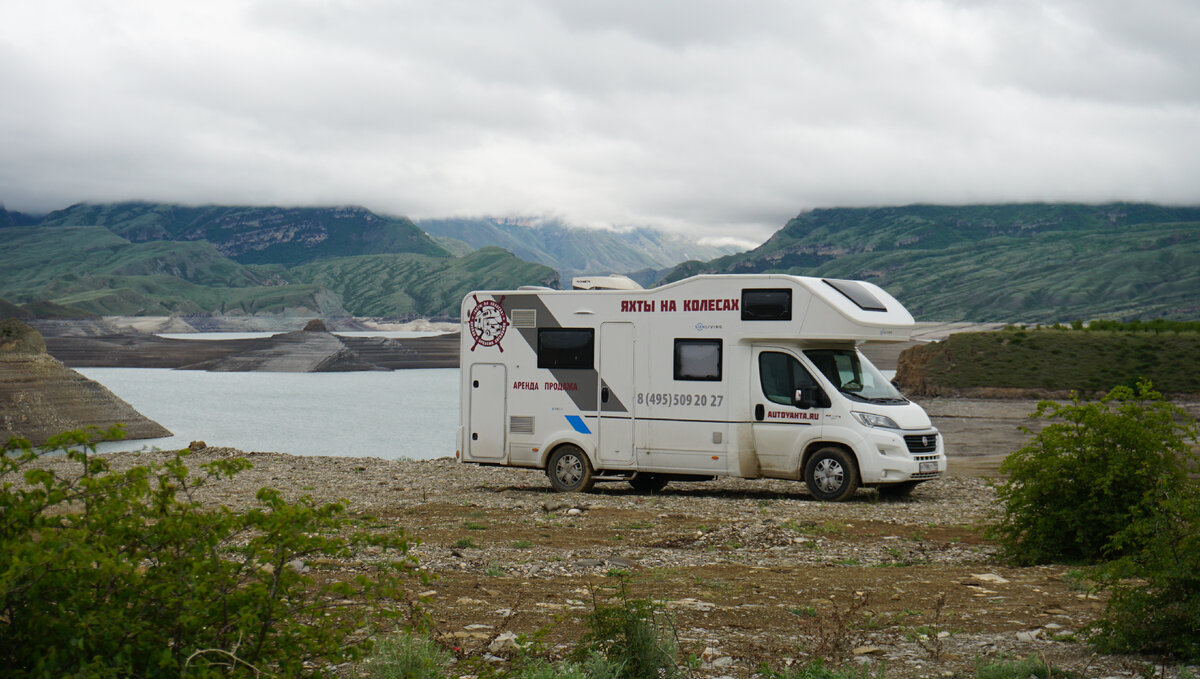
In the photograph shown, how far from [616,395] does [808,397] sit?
3036mm

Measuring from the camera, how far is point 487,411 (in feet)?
52.2

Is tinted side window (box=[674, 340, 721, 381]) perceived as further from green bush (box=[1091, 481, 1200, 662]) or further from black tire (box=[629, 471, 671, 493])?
green bush (box=[1091, 481, 1200, 662])

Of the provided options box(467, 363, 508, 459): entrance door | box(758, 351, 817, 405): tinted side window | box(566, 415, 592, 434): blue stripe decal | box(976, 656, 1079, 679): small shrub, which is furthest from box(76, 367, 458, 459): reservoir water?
box(976, 656, 1079, 679): small shrub

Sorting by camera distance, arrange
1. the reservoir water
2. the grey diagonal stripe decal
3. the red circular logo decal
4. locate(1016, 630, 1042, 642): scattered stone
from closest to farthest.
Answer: locate(1016, 630, 1042, 642): scattered stone → the grey diagonal stripe decal → the red circular logo decal → the reservoir water

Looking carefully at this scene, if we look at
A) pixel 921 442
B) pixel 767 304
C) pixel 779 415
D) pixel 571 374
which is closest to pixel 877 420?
pixel 921 442

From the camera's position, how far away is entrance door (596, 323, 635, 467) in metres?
15.1

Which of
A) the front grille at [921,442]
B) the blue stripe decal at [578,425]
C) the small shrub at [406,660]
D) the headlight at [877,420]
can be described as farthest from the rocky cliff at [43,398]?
the small shrub at [406,660]

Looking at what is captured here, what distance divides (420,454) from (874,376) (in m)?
30.1

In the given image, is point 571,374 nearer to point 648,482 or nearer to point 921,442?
point 648,482

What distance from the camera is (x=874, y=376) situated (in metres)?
15.1

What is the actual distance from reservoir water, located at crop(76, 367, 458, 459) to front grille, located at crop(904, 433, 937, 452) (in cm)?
2898

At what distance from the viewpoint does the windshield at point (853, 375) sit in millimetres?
14531

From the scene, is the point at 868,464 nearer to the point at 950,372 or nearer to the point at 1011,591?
the point at 1011,591

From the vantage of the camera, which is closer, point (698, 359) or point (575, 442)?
point (698, 359)
